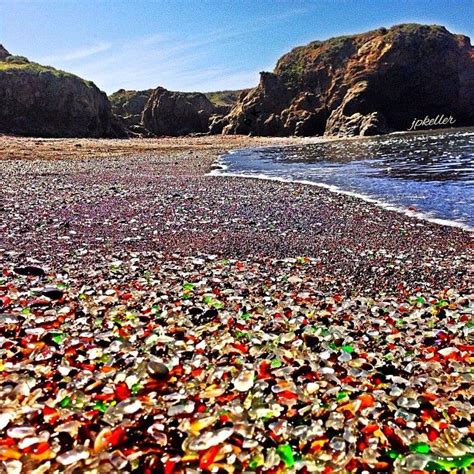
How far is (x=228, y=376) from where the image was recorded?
4.08 meters

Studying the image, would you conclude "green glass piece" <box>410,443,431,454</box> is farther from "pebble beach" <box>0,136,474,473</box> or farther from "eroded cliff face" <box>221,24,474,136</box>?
"eroded cliff face" <box>221,24,474,136</box>

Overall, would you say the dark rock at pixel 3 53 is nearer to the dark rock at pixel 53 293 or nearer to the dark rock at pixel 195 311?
the dark rock at pixel 53 293

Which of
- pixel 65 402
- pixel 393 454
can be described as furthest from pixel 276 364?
pixel 65 402

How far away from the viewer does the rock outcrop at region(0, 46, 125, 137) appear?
246ft

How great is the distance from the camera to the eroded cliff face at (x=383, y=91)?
98.4 meters

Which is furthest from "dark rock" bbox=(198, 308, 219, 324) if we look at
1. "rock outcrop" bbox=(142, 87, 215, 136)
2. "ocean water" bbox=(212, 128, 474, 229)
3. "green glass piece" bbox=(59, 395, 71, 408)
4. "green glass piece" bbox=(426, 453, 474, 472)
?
"rock outcrop" bbox=(142, 87, 215, 136)

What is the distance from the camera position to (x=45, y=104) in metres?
78.1

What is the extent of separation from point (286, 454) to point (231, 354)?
146cm

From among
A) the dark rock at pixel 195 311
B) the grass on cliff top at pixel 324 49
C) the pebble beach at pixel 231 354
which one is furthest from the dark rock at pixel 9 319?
the grass on cliff top at pixel 324 49

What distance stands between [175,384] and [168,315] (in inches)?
62.8

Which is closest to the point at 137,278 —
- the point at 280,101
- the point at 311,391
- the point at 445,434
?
the point at 311,391

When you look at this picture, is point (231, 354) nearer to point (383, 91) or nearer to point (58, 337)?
point (58, 337)

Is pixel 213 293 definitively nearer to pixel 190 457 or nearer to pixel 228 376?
pixel 228 376

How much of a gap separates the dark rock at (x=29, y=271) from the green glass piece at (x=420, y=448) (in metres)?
6.07
